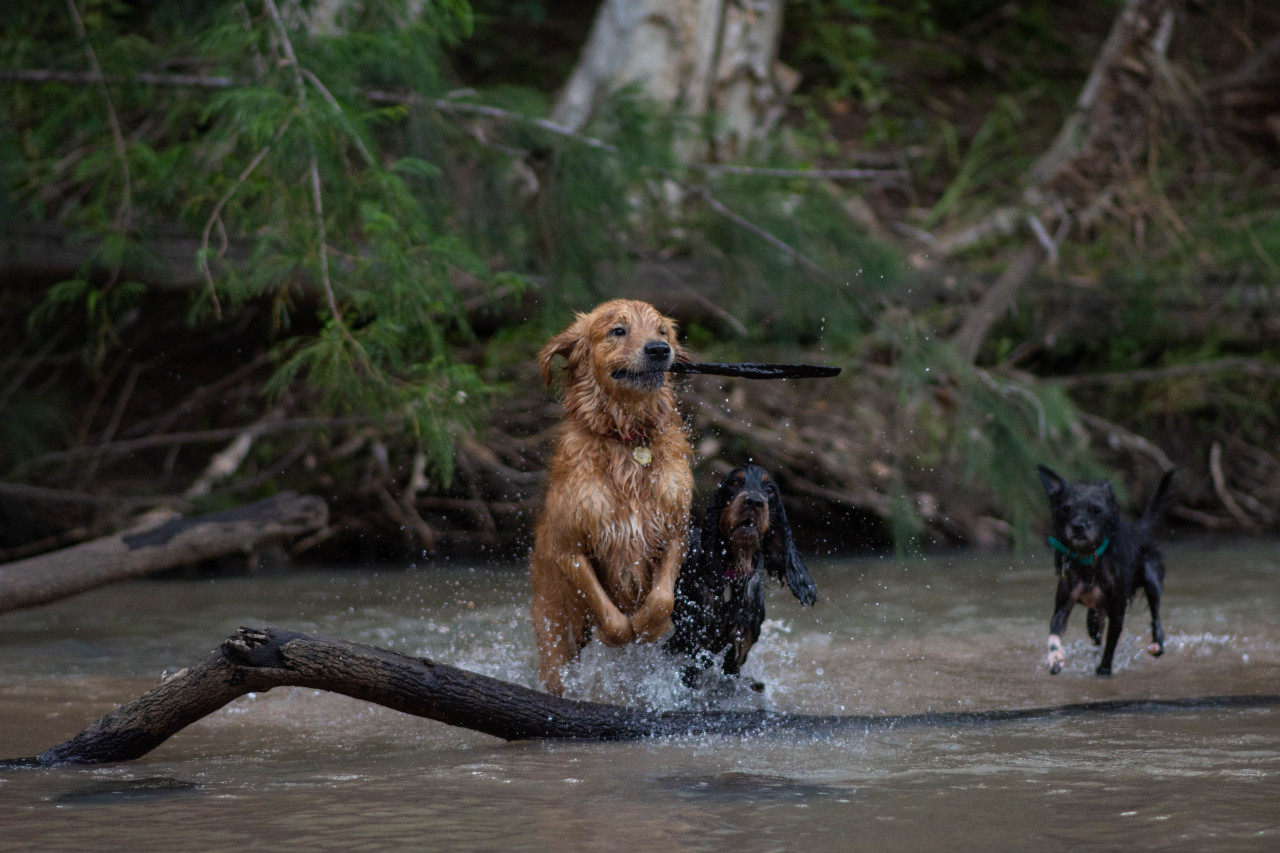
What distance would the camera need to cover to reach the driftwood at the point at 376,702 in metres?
3.89

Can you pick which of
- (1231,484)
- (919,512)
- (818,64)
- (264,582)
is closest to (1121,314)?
(1231,484)

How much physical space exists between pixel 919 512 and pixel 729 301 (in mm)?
2057

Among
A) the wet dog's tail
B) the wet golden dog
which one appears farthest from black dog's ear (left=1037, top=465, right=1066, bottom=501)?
the wet golden dog

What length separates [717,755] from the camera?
160 inches

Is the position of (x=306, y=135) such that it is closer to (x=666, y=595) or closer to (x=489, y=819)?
(x=666, y=595)

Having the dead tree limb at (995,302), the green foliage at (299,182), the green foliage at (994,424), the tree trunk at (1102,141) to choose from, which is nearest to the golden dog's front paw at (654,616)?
the green foliage at (299,182)

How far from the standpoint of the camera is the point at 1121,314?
34.2ft

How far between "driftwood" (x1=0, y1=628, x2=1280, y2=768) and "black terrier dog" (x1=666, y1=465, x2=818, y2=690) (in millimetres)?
446

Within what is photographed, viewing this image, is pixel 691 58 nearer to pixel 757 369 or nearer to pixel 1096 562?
pixel 757 369

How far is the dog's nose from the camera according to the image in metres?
4.58

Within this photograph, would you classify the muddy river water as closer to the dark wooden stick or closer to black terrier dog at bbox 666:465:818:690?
black terrier dog at bbox 666:465:818:690

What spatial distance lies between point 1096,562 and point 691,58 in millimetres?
6765

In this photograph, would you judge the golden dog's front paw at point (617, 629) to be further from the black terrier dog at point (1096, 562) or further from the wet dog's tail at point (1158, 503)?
the wet dog's tail at point (1158, 503)

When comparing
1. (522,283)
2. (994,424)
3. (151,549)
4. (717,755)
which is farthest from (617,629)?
(994,424)
